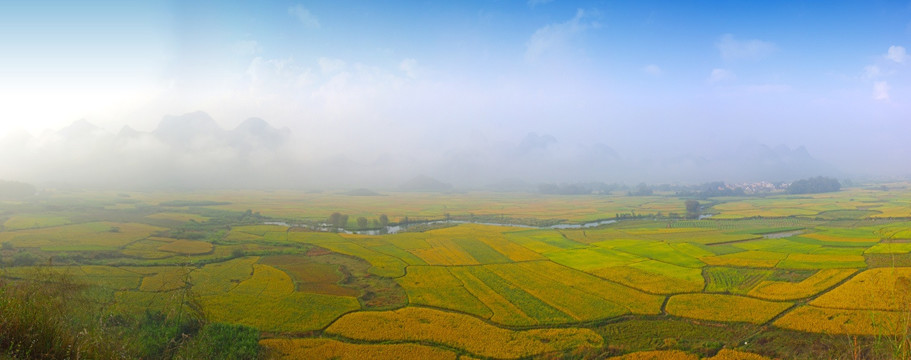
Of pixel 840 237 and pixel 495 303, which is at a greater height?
pixel 840 237

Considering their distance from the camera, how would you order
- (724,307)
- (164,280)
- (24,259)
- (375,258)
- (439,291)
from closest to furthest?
(724,307), (439,291), (164,280), (24,259), (375,258)

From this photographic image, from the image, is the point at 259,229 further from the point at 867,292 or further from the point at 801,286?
the point at 867,292

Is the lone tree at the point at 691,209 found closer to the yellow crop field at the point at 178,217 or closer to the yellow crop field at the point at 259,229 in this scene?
the yellow crop field at the point at 259,229

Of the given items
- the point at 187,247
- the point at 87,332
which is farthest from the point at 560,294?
the point at 187,247

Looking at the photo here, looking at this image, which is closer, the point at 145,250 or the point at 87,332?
the point at 87,332

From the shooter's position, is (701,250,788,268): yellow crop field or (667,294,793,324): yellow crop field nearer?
(667,294,793,324): yellow crop field

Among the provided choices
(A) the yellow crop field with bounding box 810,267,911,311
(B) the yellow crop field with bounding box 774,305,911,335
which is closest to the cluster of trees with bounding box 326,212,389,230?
(B) the yellow crop field with bounding box 774,305,911,335

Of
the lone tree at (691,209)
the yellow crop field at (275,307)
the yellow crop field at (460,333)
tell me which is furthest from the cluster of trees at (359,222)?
the lone tree at (691,209)

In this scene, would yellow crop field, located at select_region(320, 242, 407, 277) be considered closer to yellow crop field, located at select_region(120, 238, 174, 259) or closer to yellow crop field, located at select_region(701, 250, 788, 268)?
yellow crop field, located at select_region(120, 238, 174, 259)
